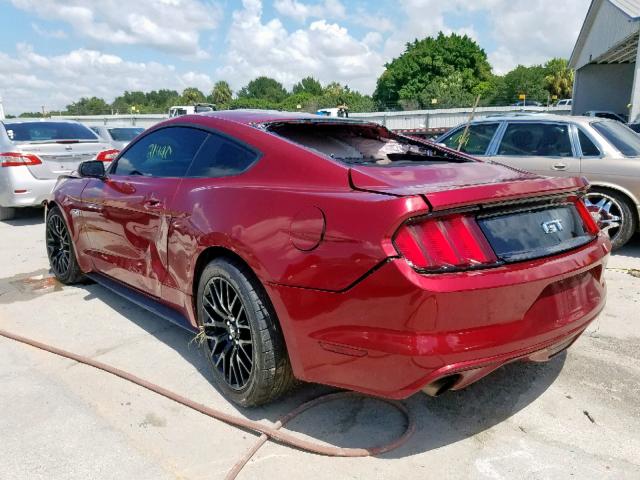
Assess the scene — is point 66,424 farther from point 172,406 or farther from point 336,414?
point 336,414

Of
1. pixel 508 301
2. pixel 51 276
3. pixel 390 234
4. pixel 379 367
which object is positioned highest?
pixel 390 234

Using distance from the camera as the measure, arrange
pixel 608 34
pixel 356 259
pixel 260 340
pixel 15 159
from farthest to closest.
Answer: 1. pixel 608 34
2. pixel 15 159
3. pixel 260 340
4. pixel 356 259

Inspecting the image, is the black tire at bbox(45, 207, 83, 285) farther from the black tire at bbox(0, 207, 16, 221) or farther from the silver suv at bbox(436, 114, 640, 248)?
the black tire at bbox(0, 207, 16, 221)

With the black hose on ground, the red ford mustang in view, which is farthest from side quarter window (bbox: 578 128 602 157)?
the black hose on ground

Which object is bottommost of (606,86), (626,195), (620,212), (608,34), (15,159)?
(620,212)

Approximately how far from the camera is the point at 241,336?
2723mm

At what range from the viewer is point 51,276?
5.31 metres

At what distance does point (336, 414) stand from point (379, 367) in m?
0.73

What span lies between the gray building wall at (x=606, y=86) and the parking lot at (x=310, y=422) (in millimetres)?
29590

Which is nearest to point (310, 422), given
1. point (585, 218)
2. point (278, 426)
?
point (278, 426)

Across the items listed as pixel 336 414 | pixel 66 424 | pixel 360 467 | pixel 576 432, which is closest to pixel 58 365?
pixel 66 424

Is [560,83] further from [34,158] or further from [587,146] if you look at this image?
[34,158]

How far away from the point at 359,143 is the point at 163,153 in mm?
1318

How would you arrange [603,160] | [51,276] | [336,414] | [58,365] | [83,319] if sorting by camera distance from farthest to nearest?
[603,160], [51,276], [83,319], [58,365], [336,414]
